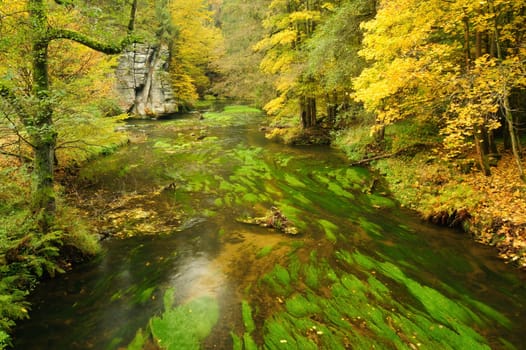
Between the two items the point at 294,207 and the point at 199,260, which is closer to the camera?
the point at 199,260

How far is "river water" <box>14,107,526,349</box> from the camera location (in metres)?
4.46

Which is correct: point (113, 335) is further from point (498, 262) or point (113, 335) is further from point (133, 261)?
point (498, 262)

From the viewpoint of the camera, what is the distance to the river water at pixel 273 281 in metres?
4.46

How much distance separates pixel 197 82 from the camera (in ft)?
142

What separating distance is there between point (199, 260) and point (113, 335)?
2.25 metres

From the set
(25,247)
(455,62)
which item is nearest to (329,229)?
(25,247)

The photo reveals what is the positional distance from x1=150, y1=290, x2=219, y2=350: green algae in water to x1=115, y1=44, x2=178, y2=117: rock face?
28.9 m

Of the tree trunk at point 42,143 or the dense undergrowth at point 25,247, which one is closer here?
the dense undergrowth at point 25,247

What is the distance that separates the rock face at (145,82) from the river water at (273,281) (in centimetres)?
2233

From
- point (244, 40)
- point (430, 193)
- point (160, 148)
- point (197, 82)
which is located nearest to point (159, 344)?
point (430, 193)

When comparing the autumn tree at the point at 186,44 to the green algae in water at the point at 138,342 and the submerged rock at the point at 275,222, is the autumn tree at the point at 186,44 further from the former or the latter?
the green algae in water at the point at 138,342

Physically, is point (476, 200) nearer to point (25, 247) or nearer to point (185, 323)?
point (185, 323)

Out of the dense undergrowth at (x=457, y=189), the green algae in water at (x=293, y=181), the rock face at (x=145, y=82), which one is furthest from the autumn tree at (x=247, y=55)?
the rock face at (x=145, y=82)

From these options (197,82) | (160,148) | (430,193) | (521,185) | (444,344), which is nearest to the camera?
(444,344)
